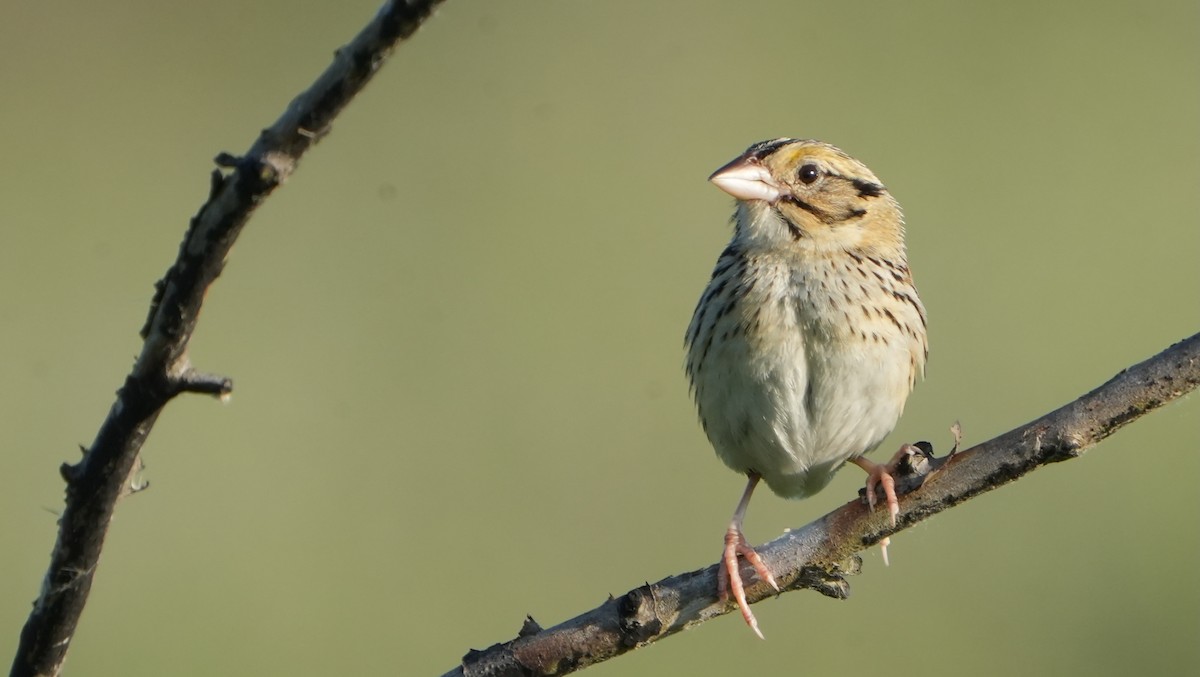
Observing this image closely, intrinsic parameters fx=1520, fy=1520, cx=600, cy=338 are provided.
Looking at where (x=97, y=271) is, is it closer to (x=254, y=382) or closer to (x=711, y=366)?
(x=254, y=382)

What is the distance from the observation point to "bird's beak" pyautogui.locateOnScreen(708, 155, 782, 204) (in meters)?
4.16

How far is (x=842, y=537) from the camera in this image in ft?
10.1

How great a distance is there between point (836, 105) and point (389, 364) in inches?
136

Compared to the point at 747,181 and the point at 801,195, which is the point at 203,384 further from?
the point at 801,195

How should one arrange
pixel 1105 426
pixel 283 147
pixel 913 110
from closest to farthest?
pixel 283 147, pixel 1105 426, pixel 913 110

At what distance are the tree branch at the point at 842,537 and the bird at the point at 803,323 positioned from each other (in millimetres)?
848

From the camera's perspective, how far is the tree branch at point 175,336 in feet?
5.99

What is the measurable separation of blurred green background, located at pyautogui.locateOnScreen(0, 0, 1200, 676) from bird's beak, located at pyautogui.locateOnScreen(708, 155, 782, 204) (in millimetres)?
2949

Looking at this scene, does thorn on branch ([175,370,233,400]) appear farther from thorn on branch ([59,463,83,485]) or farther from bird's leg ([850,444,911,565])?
bird's leg ([850,444,911,565])

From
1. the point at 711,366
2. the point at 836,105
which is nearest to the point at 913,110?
the point at 836,105

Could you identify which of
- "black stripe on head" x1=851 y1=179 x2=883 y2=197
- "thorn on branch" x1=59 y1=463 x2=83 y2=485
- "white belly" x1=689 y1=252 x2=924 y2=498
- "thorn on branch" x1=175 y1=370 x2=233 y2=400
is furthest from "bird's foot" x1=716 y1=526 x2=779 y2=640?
"black stripe on head" x1=851 y1=179 x2=883 y2=197

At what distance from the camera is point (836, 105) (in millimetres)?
9914

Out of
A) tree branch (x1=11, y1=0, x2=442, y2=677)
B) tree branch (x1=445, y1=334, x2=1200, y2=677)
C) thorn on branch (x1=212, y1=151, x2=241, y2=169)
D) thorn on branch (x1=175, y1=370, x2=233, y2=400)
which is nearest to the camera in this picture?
tree branch (x1=11, y1=0, x2=442, y2=677)

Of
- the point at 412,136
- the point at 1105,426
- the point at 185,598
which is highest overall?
the point at 412,136
